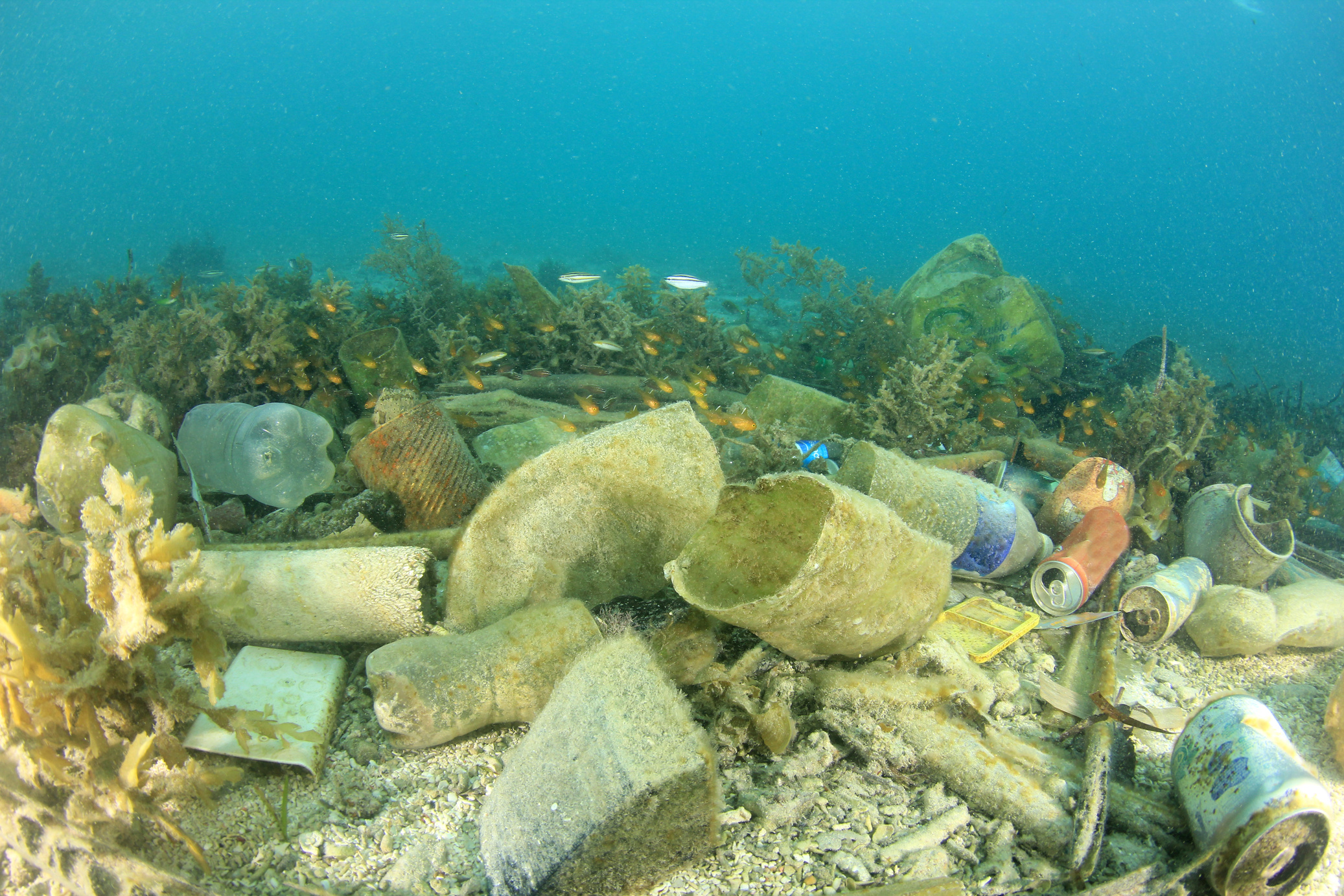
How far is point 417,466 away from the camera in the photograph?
372cm

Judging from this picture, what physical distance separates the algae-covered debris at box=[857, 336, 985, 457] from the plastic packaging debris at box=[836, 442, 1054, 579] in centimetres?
140

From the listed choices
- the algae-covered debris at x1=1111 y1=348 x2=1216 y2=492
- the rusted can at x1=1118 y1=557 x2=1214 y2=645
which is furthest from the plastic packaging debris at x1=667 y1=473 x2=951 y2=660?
the algae-covered debris at x1=1111 y1=348 x2=1216 y2=492

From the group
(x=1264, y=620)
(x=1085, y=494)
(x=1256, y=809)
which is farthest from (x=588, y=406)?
(x=1264, y=620)

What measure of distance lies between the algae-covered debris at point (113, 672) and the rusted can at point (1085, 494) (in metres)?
4.98

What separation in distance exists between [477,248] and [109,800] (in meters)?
37.0

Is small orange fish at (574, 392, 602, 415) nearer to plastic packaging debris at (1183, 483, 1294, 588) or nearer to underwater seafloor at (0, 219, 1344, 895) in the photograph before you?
underwater seafloor at (0, 219, 1344, 895)

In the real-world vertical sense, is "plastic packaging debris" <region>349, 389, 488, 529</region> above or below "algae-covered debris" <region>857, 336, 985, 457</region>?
below

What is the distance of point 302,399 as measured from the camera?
5.75 meters

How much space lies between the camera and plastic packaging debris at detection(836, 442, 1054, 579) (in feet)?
11.3

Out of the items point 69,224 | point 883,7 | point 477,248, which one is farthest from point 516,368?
point 883,7

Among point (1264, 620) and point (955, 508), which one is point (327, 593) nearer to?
point (955, 508)

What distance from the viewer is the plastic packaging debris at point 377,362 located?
5375mm

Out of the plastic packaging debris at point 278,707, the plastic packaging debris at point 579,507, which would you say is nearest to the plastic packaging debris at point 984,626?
the plastic packaging debris at point 579,507

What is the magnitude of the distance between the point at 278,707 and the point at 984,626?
341cm
